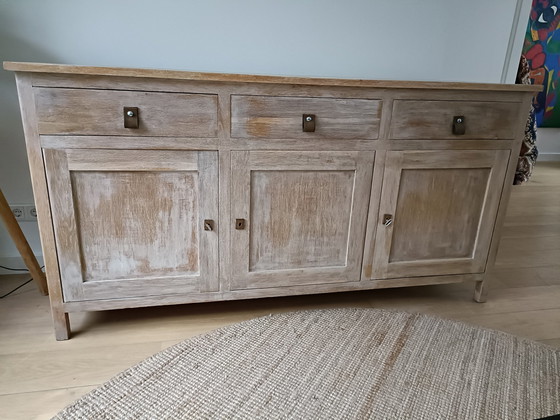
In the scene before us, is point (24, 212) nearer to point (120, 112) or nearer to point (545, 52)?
point (120, 112)

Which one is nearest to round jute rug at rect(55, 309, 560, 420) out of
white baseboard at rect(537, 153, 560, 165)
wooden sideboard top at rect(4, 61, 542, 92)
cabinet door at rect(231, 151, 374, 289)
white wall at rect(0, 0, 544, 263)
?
cabinet door at rect(231, 151, 374, 289)

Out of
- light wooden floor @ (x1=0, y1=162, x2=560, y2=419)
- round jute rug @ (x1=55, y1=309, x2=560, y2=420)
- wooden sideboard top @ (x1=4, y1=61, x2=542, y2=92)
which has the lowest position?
light wooden floor @ (x1=0, y1=162, x2=560, y2=419)

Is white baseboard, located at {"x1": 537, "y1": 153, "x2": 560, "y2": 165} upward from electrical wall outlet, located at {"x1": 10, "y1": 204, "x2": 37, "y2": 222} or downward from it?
downward

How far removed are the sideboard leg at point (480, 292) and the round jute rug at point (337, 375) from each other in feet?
0.75

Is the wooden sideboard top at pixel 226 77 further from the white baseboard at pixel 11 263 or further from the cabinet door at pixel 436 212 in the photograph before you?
the white baseboard at pixel 11 263

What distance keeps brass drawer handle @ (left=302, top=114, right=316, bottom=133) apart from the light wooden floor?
0.69m

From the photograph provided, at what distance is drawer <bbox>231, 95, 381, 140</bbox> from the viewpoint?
1.18 meters

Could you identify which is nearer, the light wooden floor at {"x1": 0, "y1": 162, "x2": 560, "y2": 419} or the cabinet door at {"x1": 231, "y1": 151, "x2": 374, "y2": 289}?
the light wooden floor at {"x1": 0, "y1": 162, "x2": 560, "y2": 419}

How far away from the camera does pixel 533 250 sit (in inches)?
84.3

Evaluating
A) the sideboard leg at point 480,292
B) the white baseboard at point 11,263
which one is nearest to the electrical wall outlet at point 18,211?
the white baseboard at point 11,263

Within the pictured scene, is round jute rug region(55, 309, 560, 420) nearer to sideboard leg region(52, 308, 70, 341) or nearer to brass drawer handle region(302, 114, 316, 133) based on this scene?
sideboard leg region(52, 308, 70, 341)

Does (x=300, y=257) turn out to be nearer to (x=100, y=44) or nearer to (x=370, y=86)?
(x=370, y=86)

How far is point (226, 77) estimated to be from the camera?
43.8 inches

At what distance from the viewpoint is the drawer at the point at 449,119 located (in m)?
1.29
